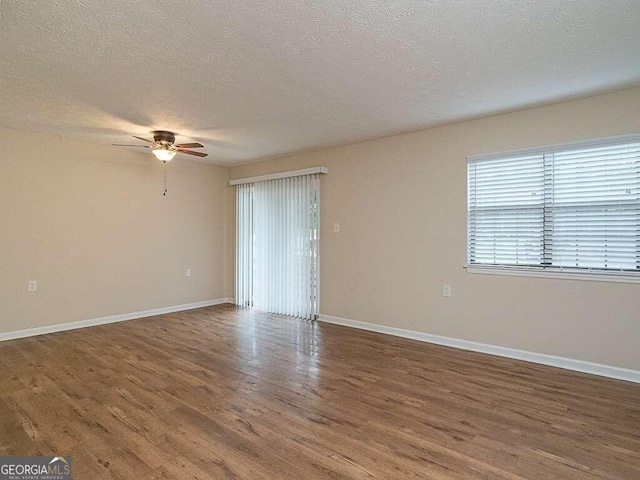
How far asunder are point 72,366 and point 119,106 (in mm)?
2462

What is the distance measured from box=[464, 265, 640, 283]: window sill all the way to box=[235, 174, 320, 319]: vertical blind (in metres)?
2.23

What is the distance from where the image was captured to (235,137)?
449 centimetres

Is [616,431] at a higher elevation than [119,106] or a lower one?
lower

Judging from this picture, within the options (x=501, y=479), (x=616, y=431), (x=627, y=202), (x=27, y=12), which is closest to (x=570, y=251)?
(x=627, y=202)

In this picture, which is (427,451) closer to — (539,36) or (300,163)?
(539,36)

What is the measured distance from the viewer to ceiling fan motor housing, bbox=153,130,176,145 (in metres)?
4.19

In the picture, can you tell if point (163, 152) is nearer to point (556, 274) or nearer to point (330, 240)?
point (330, 240)

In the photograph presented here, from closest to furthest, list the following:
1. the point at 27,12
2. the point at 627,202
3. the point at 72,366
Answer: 1. the point at 27,12
2. the point at 627,202
3. the point at 72,366

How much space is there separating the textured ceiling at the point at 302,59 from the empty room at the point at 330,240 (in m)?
A: 0.02

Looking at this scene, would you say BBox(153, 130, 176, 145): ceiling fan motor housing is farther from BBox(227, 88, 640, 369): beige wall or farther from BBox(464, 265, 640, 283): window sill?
BBox(464, 265, 640, 283): window sill

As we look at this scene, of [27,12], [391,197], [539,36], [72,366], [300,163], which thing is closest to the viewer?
[27,12]

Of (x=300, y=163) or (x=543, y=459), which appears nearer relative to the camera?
(x=543, y=459)

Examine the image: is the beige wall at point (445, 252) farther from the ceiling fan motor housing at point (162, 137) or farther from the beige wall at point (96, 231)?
the beige wall at point (96, 231)

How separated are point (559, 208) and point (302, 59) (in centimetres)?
271
